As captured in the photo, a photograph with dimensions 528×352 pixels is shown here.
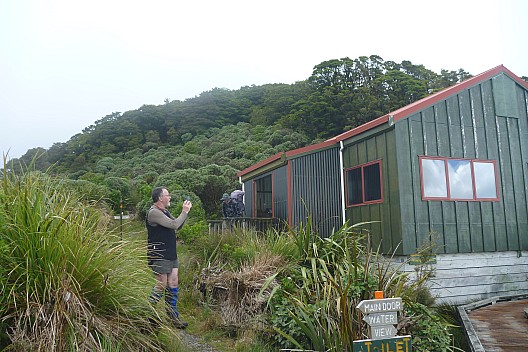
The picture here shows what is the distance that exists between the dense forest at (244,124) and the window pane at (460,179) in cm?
1329

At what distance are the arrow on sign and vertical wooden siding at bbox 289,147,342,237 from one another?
5.68 metres

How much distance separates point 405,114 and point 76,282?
5937mm

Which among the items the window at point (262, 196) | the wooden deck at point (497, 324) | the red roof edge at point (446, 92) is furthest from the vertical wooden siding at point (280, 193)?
the wooden deck at point (497, 324)

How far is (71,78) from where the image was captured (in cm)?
Answer: 2450

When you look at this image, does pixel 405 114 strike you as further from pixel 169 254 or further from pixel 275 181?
pixel 169 254

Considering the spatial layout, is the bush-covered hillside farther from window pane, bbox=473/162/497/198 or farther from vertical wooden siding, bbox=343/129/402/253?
window pane, bbox=473/162/497/198

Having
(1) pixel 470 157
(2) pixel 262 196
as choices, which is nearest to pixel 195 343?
(1) pixel 470 157

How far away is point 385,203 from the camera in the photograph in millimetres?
7473

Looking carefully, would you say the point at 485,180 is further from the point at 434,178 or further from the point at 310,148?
the point at 310,148

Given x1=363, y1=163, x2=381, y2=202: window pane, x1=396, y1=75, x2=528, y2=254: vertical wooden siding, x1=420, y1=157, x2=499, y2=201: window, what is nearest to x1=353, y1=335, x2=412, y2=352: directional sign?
x1=396, y1=75, x2=528, y2=254: vertical wooden siding

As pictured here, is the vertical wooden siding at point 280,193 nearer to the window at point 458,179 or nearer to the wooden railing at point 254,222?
the wooden railing at point 254,222

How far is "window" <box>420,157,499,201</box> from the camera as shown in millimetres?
7434

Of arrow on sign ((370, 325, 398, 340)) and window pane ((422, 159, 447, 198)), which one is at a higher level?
window pane ((422, 159, 447, 198))

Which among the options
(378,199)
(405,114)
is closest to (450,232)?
(378,199)
